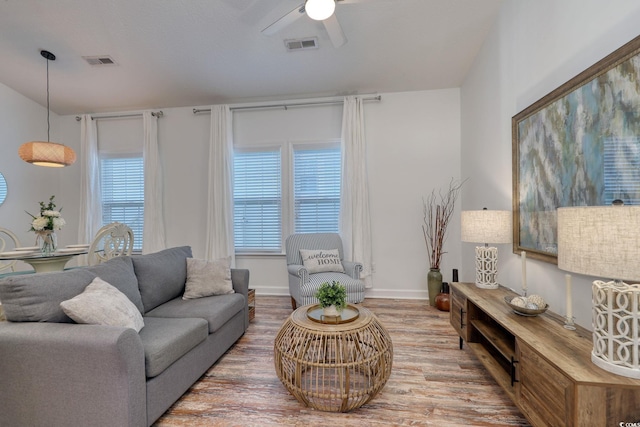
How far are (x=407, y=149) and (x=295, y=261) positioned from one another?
7.43ft

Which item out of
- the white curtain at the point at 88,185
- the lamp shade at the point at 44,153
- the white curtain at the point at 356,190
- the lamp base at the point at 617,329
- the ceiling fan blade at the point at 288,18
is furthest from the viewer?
the white curtain at the point at 88,185

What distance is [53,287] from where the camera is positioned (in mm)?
1587

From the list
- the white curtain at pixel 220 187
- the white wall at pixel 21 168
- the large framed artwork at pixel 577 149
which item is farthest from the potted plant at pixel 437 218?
the white wall at pixel 21 168

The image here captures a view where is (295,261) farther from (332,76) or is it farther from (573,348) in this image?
(573,348)

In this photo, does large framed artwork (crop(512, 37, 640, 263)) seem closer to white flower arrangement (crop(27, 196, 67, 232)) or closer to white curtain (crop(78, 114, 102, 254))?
white flower arrangement (crop(27, 196, 67, 232))

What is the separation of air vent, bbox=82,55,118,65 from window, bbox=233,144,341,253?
6.03 ft

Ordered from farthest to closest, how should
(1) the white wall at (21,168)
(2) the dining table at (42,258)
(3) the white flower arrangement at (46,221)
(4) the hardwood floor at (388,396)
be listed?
(1) the white wall at (21,168)
(3) the white flower arrangement at (46,221)
(2) the dining table at (42,258)
(4) the hardwood floor at (388,396)

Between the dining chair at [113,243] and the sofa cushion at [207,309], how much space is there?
4.86 ft

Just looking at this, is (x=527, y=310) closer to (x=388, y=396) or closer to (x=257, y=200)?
(x=388, y=396)

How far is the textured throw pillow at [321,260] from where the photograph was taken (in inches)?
135

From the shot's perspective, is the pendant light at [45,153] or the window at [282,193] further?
the window at [282,193]

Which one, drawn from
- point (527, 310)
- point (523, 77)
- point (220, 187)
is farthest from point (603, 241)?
point (220, 187)

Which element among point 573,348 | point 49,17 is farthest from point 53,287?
point 49,17

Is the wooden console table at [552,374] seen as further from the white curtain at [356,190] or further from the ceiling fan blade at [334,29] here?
the ceiling fan blade at [334,29]
